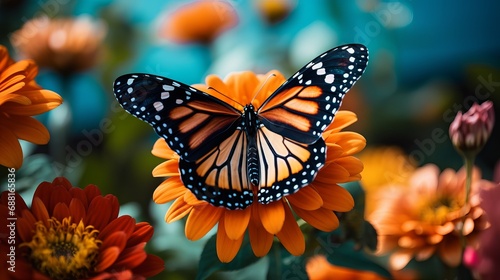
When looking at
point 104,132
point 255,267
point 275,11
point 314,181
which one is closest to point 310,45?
point 275,11

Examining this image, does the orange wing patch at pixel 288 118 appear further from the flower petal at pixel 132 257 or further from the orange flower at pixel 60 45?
the orange flower at pixel 60 45

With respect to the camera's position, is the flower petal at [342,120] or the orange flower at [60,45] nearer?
the flower petal at [342,120]

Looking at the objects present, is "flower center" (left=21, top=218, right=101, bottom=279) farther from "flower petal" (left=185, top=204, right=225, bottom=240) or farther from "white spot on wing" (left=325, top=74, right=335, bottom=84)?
"white spot on wing" (left=325, top=74, right=335, bottom=84)

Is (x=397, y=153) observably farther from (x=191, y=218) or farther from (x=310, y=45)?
(x=191, y=218)

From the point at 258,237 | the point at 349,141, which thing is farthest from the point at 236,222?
the point at 349,141

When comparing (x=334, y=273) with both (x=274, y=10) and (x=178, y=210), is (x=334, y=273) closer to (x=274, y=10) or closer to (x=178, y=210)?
(x=178, y=210)

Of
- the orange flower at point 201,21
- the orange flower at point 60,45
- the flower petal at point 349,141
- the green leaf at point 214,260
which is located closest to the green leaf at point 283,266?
the green leaf at point 214,260

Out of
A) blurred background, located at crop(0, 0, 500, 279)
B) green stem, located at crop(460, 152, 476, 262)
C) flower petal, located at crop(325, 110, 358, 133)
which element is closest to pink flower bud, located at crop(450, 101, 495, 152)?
green stem, located at crop(460, 152, 476, 262)
